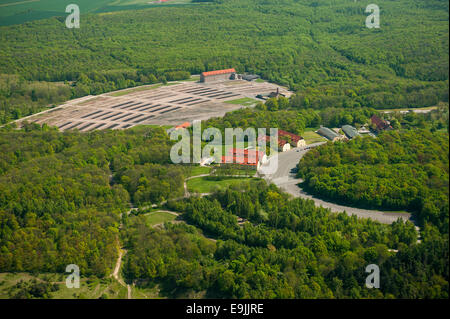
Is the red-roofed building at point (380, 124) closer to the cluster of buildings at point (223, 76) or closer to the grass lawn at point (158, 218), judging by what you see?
the cluster of buildings at point (223, 76)

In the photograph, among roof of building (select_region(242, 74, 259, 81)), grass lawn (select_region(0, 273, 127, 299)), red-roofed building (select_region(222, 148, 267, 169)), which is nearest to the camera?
grass lawn (select_region(0, 273, 127, 299))

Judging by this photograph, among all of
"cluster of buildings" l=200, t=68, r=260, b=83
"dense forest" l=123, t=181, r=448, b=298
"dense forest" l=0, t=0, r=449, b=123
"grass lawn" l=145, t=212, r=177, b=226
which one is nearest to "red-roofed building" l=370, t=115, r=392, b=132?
"dense forest" l=0, t=0, r=449, b=123

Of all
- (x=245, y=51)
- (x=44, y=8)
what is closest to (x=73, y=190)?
(x=245, y=51)

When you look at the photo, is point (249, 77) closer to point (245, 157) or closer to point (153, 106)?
point (153, 106)

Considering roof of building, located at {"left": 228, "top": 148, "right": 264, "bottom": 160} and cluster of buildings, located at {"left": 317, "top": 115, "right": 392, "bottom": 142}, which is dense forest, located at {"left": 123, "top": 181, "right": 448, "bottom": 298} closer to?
roof of building, located at {"left": 228, "top": 148, "right": 264, "bottom": 160}

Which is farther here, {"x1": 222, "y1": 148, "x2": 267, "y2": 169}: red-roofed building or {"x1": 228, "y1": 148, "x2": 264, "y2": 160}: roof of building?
{"x1": 228, "y1": 148, "x2": 264, "y2": 160}: roof of building

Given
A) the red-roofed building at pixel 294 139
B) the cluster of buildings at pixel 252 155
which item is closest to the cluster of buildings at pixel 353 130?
the red-roofed building at pixel 294 139

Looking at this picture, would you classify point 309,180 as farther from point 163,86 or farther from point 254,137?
point 163,86
